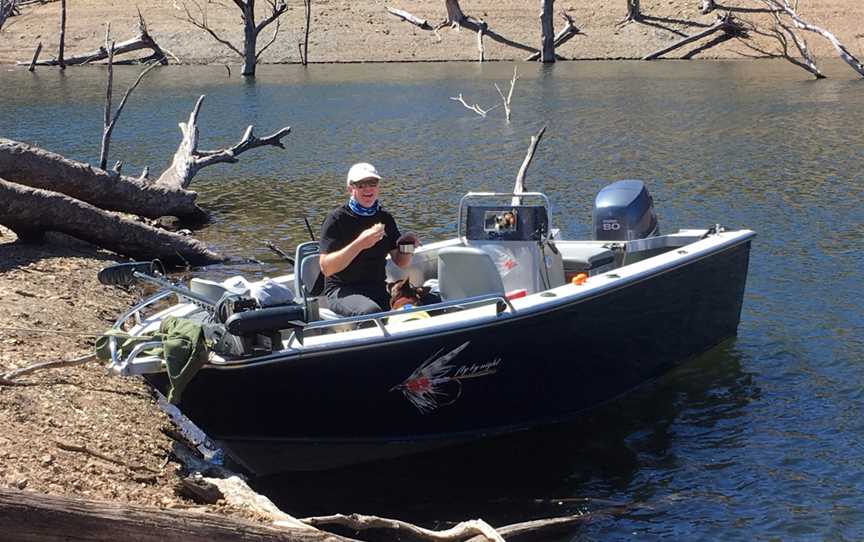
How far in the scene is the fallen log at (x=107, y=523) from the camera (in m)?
4.55

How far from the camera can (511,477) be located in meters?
7.92

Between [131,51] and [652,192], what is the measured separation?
40261 mm

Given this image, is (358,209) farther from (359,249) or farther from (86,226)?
(86,226)

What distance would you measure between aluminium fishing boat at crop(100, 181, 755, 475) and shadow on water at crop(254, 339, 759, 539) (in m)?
0.13

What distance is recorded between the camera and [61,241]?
12727 millimetres

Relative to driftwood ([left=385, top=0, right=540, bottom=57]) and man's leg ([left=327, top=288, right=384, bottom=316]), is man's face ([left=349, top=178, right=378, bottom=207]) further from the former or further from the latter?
driftwood ([left=385, top=0, right=540, bottom=57])

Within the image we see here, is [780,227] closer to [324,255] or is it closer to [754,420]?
[754,420]

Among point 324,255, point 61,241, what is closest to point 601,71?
point 61,241

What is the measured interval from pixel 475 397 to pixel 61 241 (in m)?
6.57

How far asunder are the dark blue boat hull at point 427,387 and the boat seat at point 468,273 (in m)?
0.61

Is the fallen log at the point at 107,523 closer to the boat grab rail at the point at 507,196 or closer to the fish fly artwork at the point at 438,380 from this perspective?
the fish fly artwork at the point at 438,380

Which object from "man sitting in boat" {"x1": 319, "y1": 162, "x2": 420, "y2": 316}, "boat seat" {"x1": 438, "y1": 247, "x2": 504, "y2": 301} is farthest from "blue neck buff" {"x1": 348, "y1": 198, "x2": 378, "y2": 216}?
"boat seat" {"x1": 438, "y1": 247, "x2": 504, "y2": 301}

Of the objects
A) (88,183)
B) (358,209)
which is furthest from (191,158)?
(358,209)

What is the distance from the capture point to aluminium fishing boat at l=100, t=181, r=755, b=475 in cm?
708
